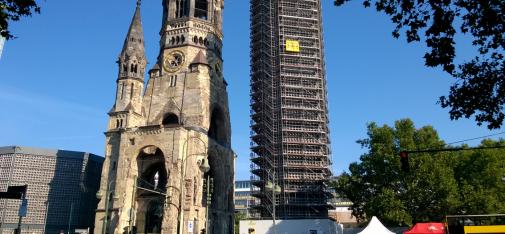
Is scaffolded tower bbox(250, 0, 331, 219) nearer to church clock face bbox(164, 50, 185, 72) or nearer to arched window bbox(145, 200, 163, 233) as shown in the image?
church clock face bbox(164, 50, 185, 72)

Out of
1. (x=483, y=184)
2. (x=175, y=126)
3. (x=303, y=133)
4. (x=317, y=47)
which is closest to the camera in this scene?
(x=483, y=184)

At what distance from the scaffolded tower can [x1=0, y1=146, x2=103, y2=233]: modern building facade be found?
2606 centimetres

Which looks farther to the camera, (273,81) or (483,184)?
(273,81)

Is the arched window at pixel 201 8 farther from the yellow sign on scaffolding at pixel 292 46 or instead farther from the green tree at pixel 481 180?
the green tree at pixel 481 180

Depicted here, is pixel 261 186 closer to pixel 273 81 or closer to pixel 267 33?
pixel 273 81

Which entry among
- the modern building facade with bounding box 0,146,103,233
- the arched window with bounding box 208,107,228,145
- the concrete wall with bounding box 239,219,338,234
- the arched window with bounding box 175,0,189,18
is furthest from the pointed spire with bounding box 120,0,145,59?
the concrete wall with bounding box 239,219,338,234

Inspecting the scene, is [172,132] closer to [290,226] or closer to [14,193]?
[290,226]

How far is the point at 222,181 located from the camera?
173ft

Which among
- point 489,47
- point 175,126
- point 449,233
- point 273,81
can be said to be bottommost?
point 449,233

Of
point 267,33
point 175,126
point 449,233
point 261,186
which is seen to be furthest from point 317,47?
point 449,233

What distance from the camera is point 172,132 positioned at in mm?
47500

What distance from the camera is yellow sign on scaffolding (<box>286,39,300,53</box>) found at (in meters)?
60.1

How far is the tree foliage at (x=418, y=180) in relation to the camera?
39656mm

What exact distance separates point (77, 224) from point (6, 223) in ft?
29.6
